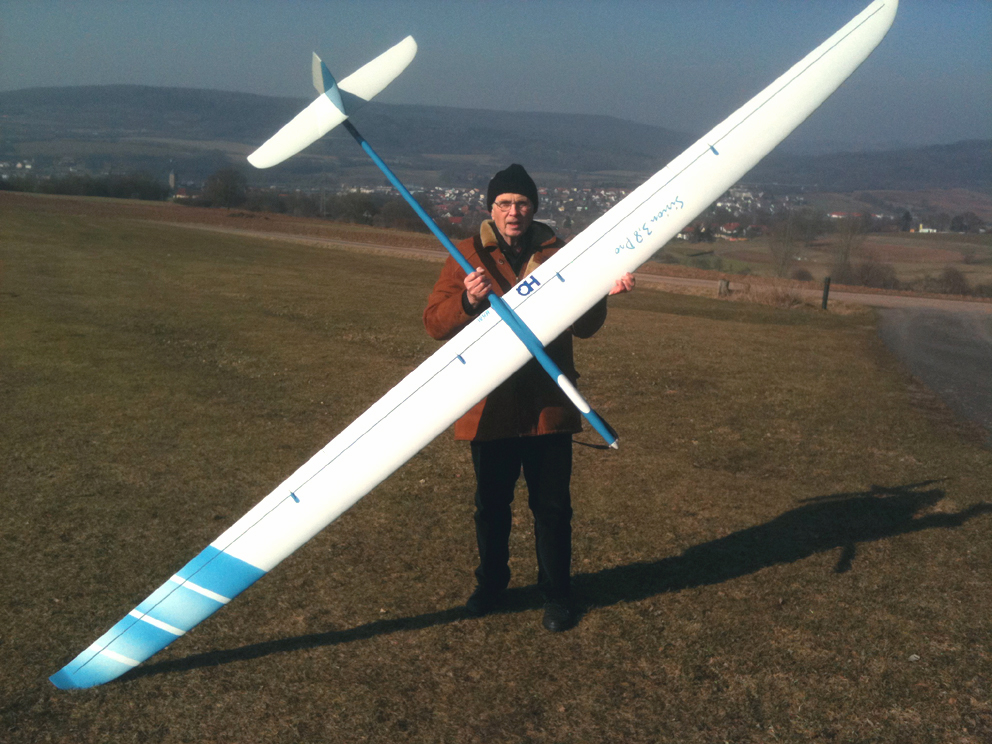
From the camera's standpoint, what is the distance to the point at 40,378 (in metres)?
9.30

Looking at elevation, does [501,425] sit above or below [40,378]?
above

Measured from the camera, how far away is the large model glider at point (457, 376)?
3680mm

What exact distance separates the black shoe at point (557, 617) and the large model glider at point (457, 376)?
3.74 feet

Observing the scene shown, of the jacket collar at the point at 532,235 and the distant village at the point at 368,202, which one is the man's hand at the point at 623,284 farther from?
the distant village at the point at 368,202

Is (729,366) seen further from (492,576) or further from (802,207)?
(802,207)

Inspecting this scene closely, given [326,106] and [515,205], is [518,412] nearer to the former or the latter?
[515,205]

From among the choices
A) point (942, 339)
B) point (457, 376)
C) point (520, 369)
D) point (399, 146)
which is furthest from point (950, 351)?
point (399, 146)

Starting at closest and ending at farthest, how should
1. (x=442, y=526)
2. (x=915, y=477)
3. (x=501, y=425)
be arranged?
1. (x=501, y=425)
2. (x=442, y=526)
3. (x=915, y=477)

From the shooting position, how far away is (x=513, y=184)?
12.8 feet

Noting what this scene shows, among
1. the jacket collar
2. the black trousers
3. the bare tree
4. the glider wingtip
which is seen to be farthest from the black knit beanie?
the bare tree

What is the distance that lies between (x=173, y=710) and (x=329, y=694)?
66 cm

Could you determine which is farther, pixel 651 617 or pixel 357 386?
pixel 357 386

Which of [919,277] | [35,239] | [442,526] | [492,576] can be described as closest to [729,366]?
[442,526]

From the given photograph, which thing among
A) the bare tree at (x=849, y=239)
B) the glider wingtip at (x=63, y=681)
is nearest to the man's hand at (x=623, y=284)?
the glider wingtip at (x=63, y=681)
